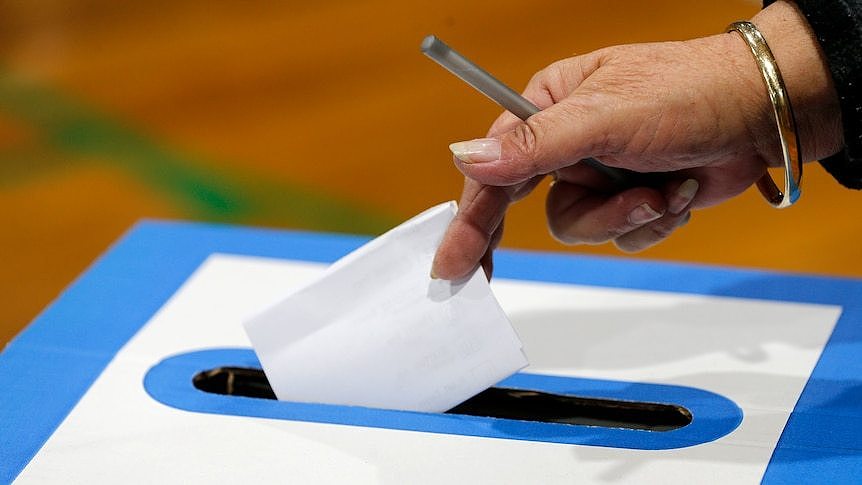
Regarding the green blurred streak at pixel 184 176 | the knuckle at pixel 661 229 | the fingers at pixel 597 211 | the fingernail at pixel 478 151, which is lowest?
the knuckle at pixel 661 229

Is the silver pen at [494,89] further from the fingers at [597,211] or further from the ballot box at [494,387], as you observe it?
the ballot box at [494,387]

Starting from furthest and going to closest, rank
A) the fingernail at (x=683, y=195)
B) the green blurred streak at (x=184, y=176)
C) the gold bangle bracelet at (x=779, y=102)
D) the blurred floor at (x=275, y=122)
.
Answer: the green blurred streak at (x=184, y=176)
the blurred floor at (x=275, y=122)
the fingernail at (x=683, y=195)
the gold bangle bracelet at (x=779, y=102)

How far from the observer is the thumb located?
1.13 meters

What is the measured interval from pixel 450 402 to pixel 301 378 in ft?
0.52

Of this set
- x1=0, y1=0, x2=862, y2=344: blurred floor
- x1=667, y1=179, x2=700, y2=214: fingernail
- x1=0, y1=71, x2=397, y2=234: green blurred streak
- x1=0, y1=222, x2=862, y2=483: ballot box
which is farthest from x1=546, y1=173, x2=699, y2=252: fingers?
x1=0, y1=71, x2=397, y2=234: green blurred streak

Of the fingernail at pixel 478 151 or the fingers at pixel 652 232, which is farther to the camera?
the fingers at pixel 652 232

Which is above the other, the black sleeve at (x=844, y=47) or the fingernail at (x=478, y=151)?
the fingernail at (x=478, y=151)

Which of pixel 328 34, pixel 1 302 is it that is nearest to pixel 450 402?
pixel 1 302

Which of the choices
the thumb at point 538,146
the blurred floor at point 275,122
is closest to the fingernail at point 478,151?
the thumb at point 538,146

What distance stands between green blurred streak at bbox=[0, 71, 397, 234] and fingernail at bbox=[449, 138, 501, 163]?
1693 mm

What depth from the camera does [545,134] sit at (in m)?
1.13

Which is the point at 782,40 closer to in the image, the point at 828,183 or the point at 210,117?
the point at 828,183

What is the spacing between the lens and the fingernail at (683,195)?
4.38 ft

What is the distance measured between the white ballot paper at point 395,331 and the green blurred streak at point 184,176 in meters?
1.58
